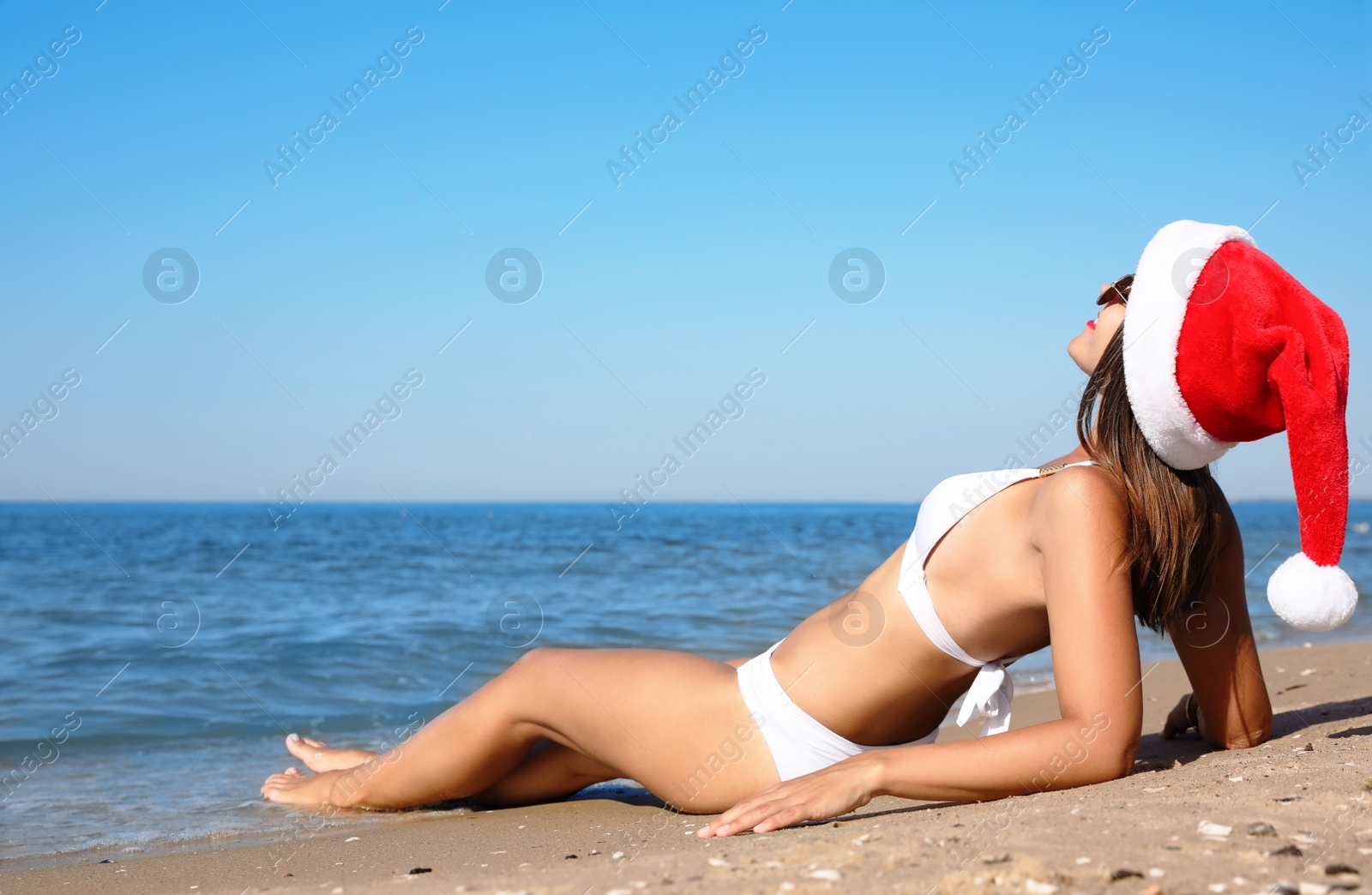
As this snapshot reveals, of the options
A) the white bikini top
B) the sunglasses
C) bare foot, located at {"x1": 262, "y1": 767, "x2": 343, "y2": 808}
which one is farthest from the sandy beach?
A: the sunglasses

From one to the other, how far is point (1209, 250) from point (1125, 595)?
84 cm

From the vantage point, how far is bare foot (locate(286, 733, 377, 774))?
12.2ft

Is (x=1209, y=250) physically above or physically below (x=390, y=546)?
above

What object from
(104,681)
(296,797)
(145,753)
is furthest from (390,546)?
(296,797)

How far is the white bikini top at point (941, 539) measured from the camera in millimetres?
2430

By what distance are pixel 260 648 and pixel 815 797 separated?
6.63 meters

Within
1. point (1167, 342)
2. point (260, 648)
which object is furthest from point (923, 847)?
point (260, 648)

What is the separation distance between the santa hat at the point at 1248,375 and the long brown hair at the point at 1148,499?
0.06 meters

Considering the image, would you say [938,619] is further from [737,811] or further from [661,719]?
[661,719]

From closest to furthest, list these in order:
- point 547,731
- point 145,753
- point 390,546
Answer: point 547,731
point 145,753
point 390,546

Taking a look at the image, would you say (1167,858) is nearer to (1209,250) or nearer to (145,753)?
(1209,250)

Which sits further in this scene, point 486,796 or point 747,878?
point 486,796

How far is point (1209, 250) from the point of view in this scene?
2299mm

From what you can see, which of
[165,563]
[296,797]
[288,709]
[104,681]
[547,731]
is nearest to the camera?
[547,731]
